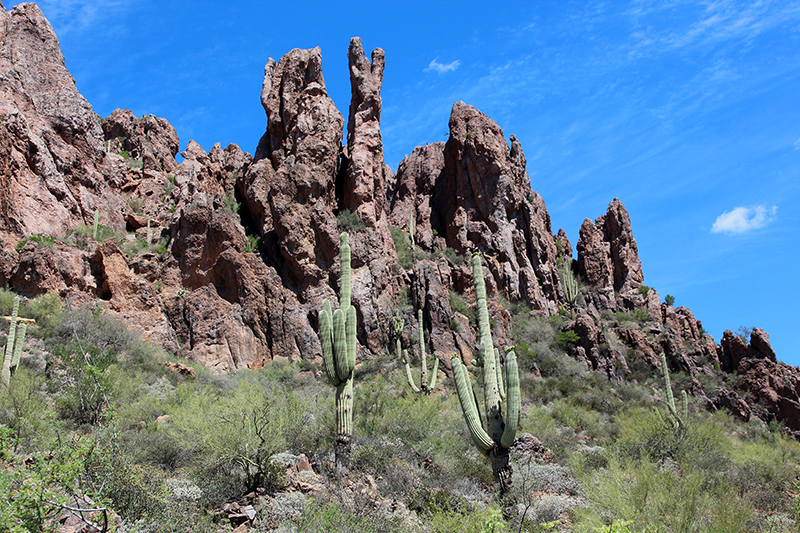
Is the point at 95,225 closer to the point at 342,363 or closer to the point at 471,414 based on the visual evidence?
the point at 342,363

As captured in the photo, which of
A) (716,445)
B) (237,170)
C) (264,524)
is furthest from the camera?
(237,170)

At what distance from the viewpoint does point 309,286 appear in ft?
87.4

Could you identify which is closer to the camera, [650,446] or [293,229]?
[650,446]

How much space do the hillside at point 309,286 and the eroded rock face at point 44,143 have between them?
12 centimetres

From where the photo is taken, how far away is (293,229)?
26812 mm

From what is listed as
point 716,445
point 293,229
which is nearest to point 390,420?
point 716,445

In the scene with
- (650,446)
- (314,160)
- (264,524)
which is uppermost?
(314,160)

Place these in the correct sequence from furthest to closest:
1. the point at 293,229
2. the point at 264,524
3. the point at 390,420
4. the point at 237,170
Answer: the point at 237,170 → the point at 293,229 → the point at 390,420 → the point at 264,524

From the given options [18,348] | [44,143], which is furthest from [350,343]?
[44,143]

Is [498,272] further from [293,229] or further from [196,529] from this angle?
[196,529]

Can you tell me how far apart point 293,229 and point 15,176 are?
39.7ft

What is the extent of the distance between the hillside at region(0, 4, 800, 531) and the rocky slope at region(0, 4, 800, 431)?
116mm

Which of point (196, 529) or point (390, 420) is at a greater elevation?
point (390, 420)

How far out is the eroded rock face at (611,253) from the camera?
42.4 m
